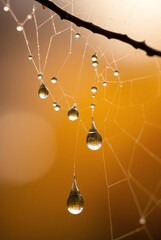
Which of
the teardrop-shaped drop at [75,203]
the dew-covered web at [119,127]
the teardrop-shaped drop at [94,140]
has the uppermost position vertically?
the dew-covered web at [119,127]

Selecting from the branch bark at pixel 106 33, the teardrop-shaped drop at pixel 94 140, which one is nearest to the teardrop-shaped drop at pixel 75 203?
the teardrop-shaped drop at pixel 94 140

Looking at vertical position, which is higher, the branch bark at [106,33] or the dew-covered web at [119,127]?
the dew-covered web at [119,127]

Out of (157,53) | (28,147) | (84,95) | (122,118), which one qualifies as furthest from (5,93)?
(157,53)

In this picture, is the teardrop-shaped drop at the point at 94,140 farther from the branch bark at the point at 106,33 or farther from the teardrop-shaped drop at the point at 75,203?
the branch bark at the point at 106,33

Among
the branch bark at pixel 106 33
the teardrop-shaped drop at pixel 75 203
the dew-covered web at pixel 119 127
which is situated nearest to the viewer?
the branch bark at pixel 106 33

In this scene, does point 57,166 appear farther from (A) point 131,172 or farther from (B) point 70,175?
(A) point 131,172

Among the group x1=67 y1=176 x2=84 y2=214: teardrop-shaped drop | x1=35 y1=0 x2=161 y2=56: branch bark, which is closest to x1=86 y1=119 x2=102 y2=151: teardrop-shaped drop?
x1=67 y1=176 x2=84 y2=214: teardrop-shaped drop

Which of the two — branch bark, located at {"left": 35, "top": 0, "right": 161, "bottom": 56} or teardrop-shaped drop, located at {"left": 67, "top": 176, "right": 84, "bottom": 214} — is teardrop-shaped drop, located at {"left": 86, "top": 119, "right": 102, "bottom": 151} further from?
branch bark, located at {"left": 35, "top": 0, "right": 161, "bottom": 56}

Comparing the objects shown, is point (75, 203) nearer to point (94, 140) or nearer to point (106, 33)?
point (94, 140)

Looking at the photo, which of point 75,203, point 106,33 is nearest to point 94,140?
point 75,203

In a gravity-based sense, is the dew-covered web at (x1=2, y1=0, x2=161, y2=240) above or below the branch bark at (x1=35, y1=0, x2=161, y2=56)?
above

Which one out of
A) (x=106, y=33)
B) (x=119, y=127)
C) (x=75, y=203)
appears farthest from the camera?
(x=119, y=127)

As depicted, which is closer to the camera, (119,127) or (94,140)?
(94,140)
